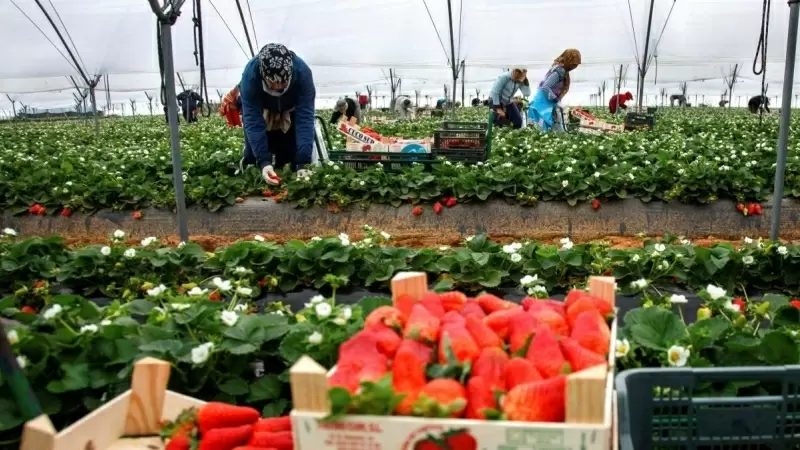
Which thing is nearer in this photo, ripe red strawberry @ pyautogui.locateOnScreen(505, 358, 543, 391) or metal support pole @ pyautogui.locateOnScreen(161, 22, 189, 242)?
ripe red strawberry @ pyautogui.locateOnScreen(505, 358, 543, 391)

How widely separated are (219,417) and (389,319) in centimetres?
46

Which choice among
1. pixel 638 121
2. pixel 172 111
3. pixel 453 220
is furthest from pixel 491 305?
pixel 638 121

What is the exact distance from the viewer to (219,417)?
167 cm

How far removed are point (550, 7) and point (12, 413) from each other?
55.6 ft

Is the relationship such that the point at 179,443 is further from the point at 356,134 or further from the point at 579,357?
the point at 356,134

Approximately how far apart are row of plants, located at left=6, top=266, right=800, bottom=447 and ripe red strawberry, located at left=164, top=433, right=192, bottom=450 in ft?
1.06

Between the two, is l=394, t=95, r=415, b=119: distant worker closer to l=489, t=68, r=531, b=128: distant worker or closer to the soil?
l=489, t=68, r=531, b=128: distant worker

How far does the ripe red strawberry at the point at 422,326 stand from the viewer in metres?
1.57

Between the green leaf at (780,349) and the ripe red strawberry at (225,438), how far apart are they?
56.0 inches

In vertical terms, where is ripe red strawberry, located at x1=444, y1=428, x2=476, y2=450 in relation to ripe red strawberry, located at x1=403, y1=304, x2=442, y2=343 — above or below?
below

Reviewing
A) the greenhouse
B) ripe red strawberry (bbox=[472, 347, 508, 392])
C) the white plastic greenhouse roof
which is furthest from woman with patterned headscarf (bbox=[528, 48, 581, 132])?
ripe red strawberry (bbox=[472, 347, 508, 392])

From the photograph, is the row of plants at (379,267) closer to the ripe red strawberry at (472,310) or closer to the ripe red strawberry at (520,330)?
the ripe red strawberry at (472,310)

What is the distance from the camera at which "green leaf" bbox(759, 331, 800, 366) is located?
1970 millimetres

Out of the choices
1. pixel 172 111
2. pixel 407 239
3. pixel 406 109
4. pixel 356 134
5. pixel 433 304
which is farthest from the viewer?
pixel 406 109
